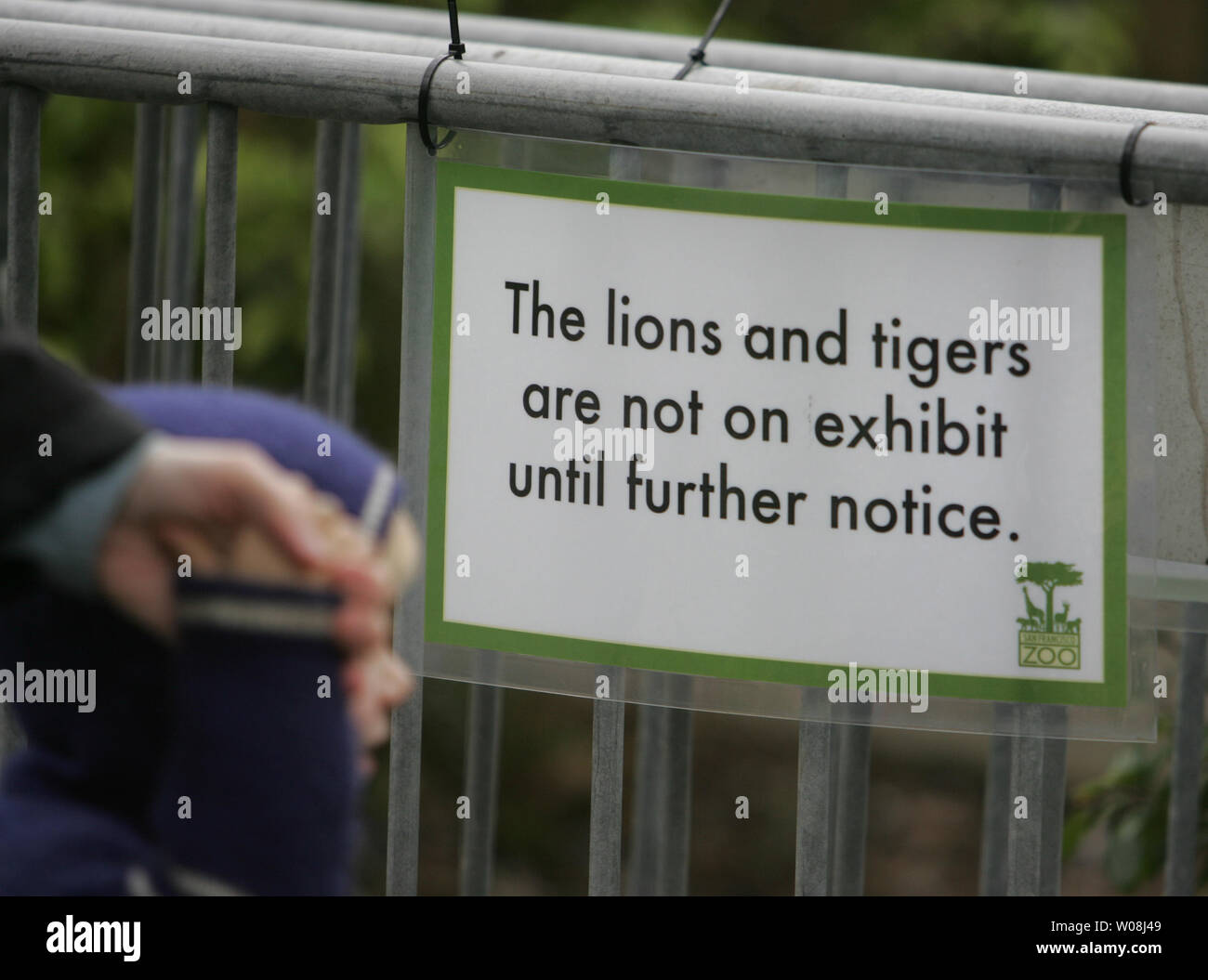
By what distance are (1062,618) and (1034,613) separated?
39 mm

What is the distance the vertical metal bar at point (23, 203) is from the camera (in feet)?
6.70

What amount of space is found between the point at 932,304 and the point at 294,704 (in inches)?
44.6

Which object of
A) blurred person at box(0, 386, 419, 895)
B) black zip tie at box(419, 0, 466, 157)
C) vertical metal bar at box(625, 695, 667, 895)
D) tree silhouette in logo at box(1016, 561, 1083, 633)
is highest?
black zip tie at box(419, 0, 466, 157)

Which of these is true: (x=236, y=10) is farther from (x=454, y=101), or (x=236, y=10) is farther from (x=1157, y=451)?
(x=1157, y=451)

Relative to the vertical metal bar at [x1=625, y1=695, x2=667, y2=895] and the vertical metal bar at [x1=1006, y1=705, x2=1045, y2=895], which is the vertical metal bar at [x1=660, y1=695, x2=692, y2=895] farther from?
the vertical metal bar at [x1=1006, y1=705, x2=1045, y2=895]

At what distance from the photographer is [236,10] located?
3.13m

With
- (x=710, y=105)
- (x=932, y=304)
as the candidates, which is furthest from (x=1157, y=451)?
(x=710, y=105)

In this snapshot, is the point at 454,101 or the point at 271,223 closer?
the point at 454,101

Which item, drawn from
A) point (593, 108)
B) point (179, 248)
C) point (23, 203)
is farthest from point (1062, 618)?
point (179, 248)

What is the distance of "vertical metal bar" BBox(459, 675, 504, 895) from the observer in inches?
119

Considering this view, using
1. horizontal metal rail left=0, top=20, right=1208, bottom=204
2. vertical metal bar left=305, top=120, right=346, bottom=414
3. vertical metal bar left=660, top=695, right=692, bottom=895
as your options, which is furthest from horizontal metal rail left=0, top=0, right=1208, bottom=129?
vertical metal bar left=660, top=695, right=692, bottom=895

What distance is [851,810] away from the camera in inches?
112

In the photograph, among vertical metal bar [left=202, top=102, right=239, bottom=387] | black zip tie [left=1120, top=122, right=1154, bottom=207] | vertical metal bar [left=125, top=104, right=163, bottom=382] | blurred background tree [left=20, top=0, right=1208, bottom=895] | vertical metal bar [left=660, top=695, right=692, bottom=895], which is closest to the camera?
black zip tie [left=1120, top=122, right=1154, bottom=207]

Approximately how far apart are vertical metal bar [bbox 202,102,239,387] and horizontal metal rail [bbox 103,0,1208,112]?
120cm
